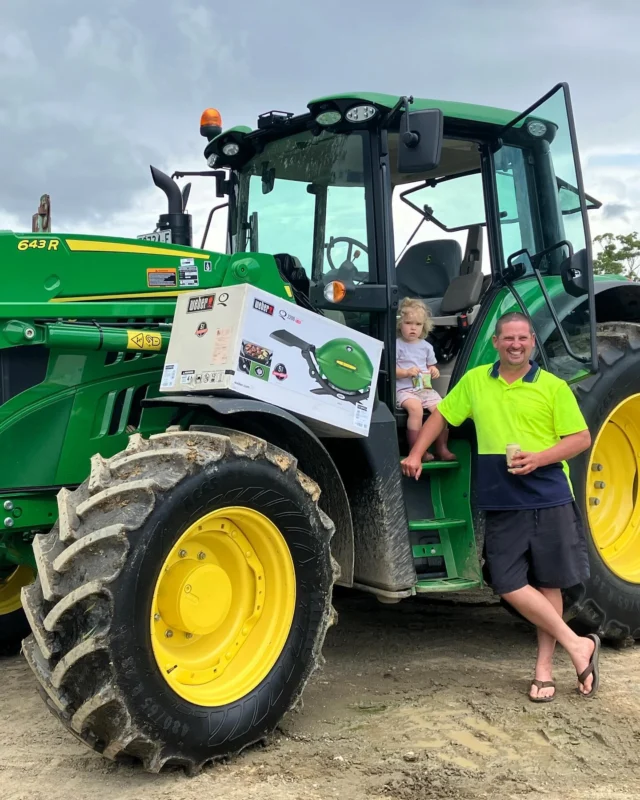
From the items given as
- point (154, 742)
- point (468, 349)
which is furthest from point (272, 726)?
point (468, 349)

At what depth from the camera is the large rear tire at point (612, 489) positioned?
470cm

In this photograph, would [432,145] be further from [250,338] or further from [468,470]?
[468,470]

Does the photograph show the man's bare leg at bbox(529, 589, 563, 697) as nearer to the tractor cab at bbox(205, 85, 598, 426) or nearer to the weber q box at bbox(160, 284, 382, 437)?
the tractor cab at bbox(205, 85, 598, 426)

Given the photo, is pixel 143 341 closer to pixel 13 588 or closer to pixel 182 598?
pixel 182 598

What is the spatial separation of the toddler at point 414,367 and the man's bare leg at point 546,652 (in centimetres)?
80

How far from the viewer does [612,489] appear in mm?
5230

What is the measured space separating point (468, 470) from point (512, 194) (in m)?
1.51

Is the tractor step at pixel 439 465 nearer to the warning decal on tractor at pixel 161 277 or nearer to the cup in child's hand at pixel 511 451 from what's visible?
the cup in child's hand at pixel 511 451

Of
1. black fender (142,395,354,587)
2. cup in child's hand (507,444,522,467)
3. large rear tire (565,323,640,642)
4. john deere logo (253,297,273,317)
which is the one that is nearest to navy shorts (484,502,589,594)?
cup in child's hand (507,444,522,467)

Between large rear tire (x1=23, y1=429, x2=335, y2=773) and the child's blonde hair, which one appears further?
the child's blonde hair

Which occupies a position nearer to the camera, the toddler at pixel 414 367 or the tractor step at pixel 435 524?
the tractor step at pixel 435 524

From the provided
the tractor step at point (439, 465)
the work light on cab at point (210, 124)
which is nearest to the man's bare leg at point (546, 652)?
the tractor step at point (439, 465)

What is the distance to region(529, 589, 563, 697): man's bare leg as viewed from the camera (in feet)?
13.2

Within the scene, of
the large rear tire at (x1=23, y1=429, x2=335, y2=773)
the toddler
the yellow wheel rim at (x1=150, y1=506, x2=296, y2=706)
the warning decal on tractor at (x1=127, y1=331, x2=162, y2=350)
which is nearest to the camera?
the large rear tire at (x1=23, y1=429, x2=335, y2=773)
